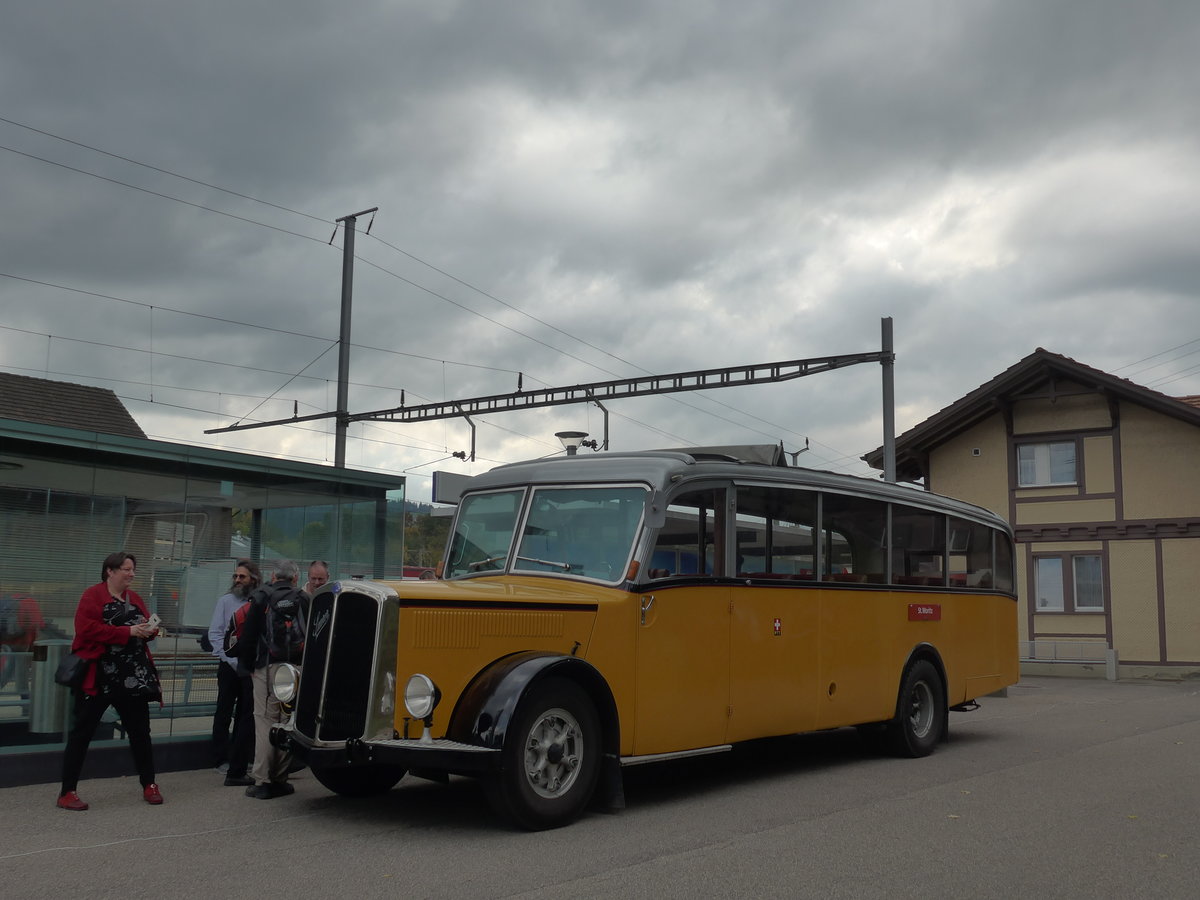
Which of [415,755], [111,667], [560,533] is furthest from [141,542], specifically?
[415,755]

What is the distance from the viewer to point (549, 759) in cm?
779

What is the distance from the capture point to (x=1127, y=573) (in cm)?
3034

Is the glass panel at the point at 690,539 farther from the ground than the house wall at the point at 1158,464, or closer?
closer

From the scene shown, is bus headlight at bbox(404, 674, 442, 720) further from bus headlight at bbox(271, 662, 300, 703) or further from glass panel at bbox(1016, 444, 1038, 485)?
glass panel at bbox(1016, 444, 1038, 485)

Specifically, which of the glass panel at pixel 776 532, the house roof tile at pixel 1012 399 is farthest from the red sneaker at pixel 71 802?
the house roof tile at pixel 1012 399

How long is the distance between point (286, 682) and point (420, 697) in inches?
52.4

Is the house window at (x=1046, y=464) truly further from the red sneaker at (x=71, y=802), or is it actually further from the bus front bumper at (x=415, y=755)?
the red sneaker at (x=71, y=802)

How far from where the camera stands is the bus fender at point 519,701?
292 inches

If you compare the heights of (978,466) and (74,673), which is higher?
(978,466)

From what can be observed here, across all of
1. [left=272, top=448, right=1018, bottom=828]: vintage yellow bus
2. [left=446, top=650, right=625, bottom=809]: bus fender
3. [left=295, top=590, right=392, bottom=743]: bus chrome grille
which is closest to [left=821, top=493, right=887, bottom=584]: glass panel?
[left=272, top=448, right=1018, bottom=828]: vintage yellow bus

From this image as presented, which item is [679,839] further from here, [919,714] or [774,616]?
[919,714]

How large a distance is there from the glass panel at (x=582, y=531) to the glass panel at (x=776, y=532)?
1.17 m

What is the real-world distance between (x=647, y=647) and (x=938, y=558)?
534 cm

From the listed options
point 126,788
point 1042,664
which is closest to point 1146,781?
point 126,788
